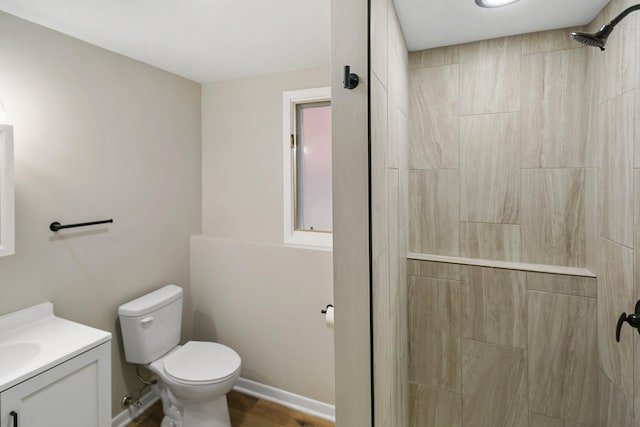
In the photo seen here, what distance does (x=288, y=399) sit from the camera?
7.11ft

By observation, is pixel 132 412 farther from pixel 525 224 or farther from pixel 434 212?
pixel 525 224

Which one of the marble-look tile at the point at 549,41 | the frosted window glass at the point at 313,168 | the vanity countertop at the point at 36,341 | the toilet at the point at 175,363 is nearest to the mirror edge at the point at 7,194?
the vanity countertop at the point at 36,341

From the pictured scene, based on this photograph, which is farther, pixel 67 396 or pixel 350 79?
pixel 67 396

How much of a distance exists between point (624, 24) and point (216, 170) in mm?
2331

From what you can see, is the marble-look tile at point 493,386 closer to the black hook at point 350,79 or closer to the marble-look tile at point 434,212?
the marble-look tile at point 434,212

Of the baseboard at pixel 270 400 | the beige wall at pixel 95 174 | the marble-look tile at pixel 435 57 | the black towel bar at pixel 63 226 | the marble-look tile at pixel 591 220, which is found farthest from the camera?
the baseboard at pixel 270 400

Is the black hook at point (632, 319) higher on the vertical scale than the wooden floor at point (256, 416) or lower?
higher

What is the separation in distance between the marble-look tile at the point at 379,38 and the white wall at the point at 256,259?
1.24m

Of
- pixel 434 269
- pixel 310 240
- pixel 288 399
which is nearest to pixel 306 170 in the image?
pixel 310 240

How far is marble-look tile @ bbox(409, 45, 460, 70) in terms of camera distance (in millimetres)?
970

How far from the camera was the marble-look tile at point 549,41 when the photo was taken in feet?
2.83

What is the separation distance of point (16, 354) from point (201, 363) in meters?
0.85

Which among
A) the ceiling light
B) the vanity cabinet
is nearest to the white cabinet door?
the vanity cabinet

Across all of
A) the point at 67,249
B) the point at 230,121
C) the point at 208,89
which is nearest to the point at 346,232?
the point at 67,249
